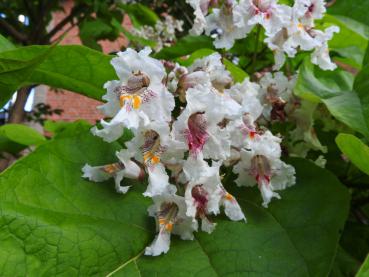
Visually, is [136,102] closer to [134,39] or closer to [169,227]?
[169,227]

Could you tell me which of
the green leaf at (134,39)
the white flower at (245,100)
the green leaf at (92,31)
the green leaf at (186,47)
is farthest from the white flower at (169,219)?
the green leaf at (92,31)

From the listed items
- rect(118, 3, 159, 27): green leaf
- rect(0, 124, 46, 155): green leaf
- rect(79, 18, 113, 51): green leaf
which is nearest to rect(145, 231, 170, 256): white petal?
rect(0, 124, 46, 155): green leaf

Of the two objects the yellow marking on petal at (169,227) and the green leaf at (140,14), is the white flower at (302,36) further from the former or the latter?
the green leaf at (140,14)

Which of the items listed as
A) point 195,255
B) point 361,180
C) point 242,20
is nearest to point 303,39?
point 242,20

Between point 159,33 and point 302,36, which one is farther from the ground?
point 302,36

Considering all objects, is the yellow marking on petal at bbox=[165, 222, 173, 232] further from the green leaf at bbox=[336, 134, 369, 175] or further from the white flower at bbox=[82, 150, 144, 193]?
the green leaf at bbox=[336, 134, 369, 175]

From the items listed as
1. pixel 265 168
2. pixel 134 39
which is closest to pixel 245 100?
pixel 265 168
